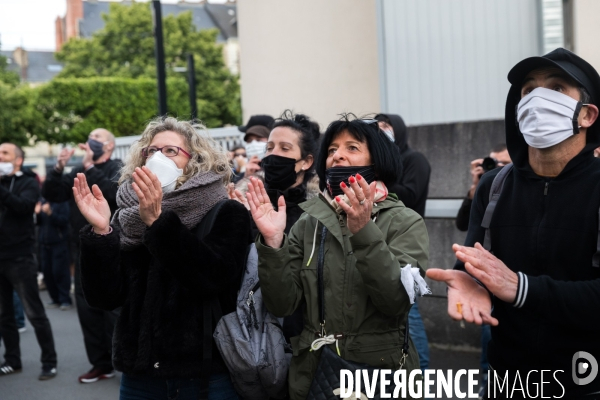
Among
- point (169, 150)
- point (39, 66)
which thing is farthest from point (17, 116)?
point (39, 66)

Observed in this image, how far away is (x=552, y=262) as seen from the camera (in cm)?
258

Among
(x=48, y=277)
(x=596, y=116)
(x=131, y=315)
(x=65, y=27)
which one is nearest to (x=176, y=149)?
(x=131, y=315)

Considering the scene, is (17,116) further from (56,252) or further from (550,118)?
(550,118)

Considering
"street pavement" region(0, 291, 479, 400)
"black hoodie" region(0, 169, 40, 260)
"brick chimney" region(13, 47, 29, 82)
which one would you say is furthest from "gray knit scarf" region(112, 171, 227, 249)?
"brick chimney" region(13, 47, 29, 82)

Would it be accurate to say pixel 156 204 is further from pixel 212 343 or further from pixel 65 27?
pixel 65 27

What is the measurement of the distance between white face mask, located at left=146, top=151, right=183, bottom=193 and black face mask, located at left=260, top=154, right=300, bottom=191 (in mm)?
894

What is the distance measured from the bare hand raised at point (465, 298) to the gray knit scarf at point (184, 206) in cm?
129

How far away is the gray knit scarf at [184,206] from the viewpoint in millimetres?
3354

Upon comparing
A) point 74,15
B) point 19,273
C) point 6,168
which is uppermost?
point 74,15

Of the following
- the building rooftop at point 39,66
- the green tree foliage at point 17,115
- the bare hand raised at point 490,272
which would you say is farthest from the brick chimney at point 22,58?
the bare hand raised at point 490,272

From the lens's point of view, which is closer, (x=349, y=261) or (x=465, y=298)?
(x=465, y=298)

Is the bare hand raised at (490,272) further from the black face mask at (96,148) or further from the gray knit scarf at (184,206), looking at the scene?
the black face mask at (96,148)

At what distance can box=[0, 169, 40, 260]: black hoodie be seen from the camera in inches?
277

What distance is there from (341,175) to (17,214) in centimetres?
509
